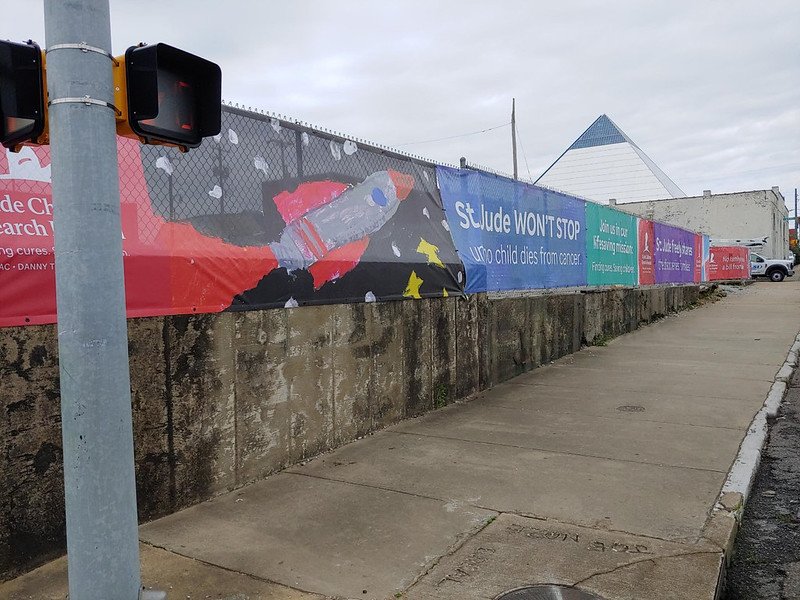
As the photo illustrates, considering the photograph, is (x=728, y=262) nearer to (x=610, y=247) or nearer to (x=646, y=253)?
(x=646, y=253)

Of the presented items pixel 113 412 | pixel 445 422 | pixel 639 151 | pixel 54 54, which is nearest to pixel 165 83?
pixel 54 54

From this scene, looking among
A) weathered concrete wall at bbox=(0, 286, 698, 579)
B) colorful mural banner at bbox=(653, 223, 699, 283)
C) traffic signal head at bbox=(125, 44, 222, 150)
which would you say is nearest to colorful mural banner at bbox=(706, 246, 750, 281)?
colorful mural banner at bbox=(653, 223, 699, 283)

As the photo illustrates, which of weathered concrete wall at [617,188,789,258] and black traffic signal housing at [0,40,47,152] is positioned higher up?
weathered concrete wall at [617,188,789,258]

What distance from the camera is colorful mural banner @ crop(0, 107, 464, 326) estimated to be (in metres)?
3.65

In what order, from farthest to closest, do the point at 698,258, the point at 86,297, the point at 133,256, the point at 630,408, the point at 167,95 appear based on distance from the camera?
the point at 698,258 → the point at 630,408 → the point at 133,256 → the point at 167,95 → the point at 86,297

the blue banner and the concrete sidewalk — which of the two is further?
the blue banner

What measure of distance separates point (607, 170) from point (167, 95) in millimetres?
78655

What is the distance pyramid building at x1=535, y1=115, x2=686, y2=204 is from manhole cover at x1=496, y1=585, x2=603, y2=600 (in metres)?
71.7

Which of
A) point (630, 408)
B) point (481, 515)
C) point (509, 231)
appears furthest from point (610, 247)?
point (481, 515)

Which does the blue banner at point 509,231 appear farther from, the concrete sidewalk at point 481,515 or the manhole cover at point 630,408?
the manhole cover at point 630,408

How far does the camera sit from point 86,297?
2.45 meters

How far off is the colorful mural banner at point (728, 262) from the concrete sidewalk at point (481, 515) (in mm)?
32029

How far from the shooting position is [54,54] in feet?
8.00

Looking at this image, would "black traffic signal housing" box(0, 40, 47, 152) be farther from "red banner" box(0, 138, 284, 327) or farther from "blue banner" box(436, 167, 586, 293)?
"blue banner" box(436, 167, 586, 293)
